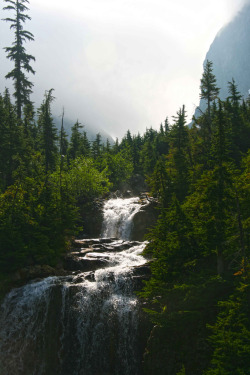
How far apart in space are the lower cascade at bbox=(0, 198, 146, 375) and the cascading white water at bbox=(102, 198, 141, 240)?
15.7 m

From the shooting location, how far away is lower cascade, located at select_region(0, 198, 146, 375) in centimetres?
1669

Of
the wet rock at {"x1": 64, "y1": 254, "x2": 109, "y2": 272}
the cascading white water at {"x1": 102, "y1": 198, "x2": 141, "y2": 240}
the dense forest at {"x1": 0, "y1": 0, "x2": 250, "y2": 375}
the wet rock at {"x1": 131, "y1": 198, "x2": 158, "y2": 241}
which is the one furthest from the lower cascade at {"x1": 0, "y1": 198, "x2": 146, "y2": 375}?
the cascading white water at {"x1": 102, "y1": 198, "x2": 141, "y2": 240}

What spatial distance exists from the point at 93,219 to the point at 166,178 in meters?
12.3

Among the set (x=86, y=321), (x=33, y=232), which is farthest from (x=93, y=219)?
(x=86, y=321)

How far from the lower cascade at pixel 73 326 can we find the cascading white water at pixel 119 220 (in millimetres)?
15673

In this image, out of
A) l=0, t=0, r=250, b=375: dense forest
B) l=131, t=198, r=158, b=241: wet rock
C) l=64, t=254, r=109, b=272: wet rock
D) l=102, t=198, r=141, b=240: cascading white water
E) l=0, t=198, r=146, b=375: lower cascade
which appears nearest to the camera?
l=0, t=0, r=250, b=375: dense forest

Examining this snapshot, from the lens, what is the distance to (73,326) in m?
17.7

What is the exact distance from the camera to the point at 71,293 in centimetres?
1856

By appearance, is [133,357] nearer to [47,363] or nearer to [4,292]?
[47,363]

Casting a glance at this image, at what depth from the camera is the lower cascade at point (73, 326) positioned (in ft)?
54.7

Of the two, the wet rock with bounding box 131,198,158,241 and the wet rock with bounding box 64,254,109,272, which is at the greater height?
the wet rock with bounding box 131,198,158,241

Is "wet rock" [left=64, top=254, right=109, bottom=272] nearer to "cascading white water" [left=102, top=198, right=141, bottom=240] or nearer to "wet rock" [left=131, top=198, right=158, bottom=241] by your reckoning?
"wet rock" [left=131, top=198, right=158, bottom=241]

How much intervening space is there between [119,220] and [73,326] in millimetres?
20520

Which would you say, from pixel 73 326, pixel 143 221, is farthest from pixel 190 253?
pixel 143 221
